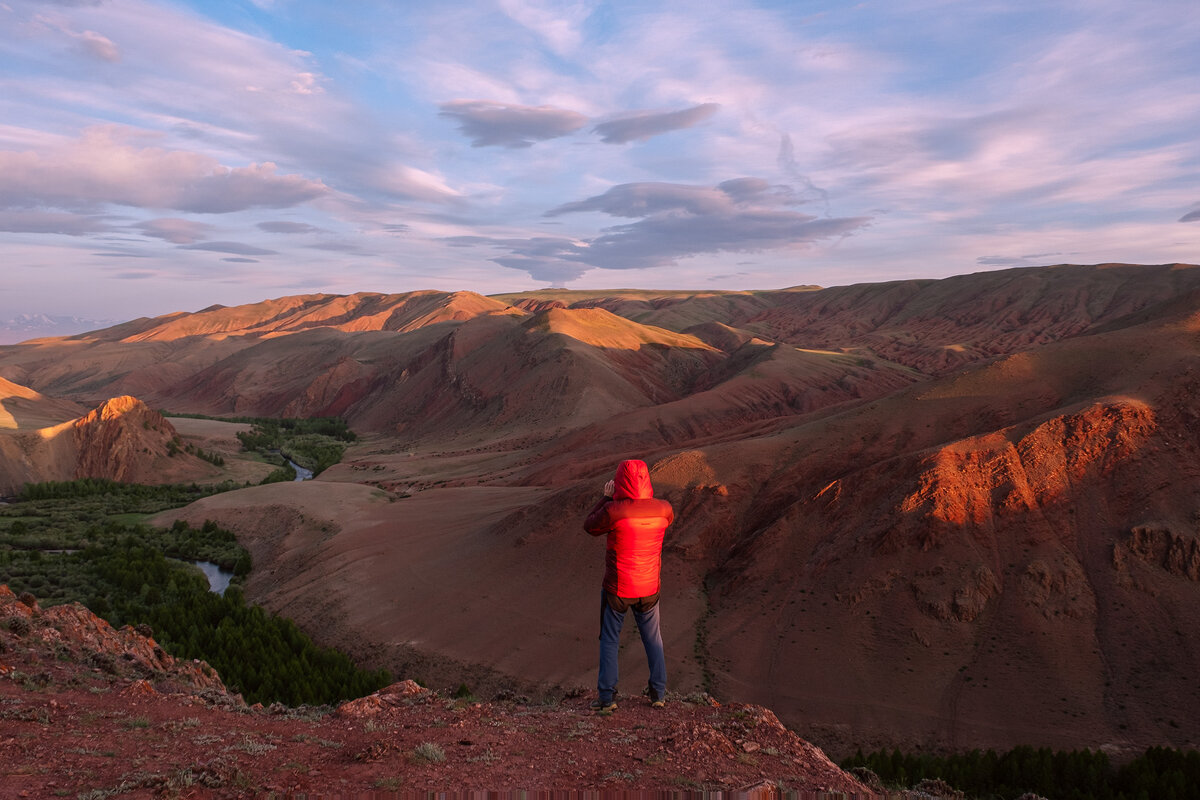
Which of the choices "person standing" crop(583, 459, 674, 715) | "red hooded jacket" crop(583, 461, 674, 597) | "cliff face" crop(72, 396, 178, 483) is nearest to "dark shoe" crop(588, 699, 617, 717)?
"person standing" crop(583, 459, 674, 715)

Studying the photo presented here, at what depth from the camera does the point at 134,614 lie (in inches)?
1030

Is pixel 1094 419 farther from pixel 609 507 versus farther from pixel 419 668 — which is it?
pixel 419 668

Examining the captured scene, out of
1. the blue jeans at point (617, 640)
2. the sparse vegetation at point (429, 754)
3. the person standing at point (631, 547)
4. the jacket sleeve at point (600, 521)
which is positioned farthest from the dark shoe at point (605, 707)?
the jacket sleeve at point (600, 521)

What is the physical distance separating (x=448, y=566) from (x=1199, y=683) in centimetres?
2315

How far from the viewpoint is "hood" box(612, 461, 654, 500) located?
7039mm

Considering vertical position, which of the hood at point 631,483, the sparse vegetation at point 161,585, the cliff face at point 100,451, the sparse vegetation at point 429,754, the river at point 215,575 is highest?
the hood at point 631,483

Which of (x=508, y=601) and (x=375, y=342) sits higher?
(x=375, y=342)

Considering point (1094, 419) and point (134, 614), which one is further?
point (134, 614)

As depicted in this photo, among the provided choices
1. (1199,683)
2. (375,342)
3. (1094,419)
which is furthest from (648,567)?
(375,342)

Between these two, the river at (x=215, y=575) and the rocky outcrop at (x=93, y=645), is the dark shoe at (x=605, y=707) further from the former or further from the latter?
the river at (x=215, y=575)

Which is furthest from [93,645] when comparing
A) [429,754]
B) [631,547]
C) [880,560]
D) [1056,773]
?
[880,560]

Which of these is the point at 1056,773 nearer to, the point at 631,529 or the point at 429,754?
the point at 631,529

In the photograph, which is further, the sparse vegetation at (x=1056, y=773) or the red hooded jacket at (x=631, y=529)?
the sparse vegetation at (x=1056, y=773)

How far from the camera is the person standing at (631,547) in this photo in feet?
22.8
